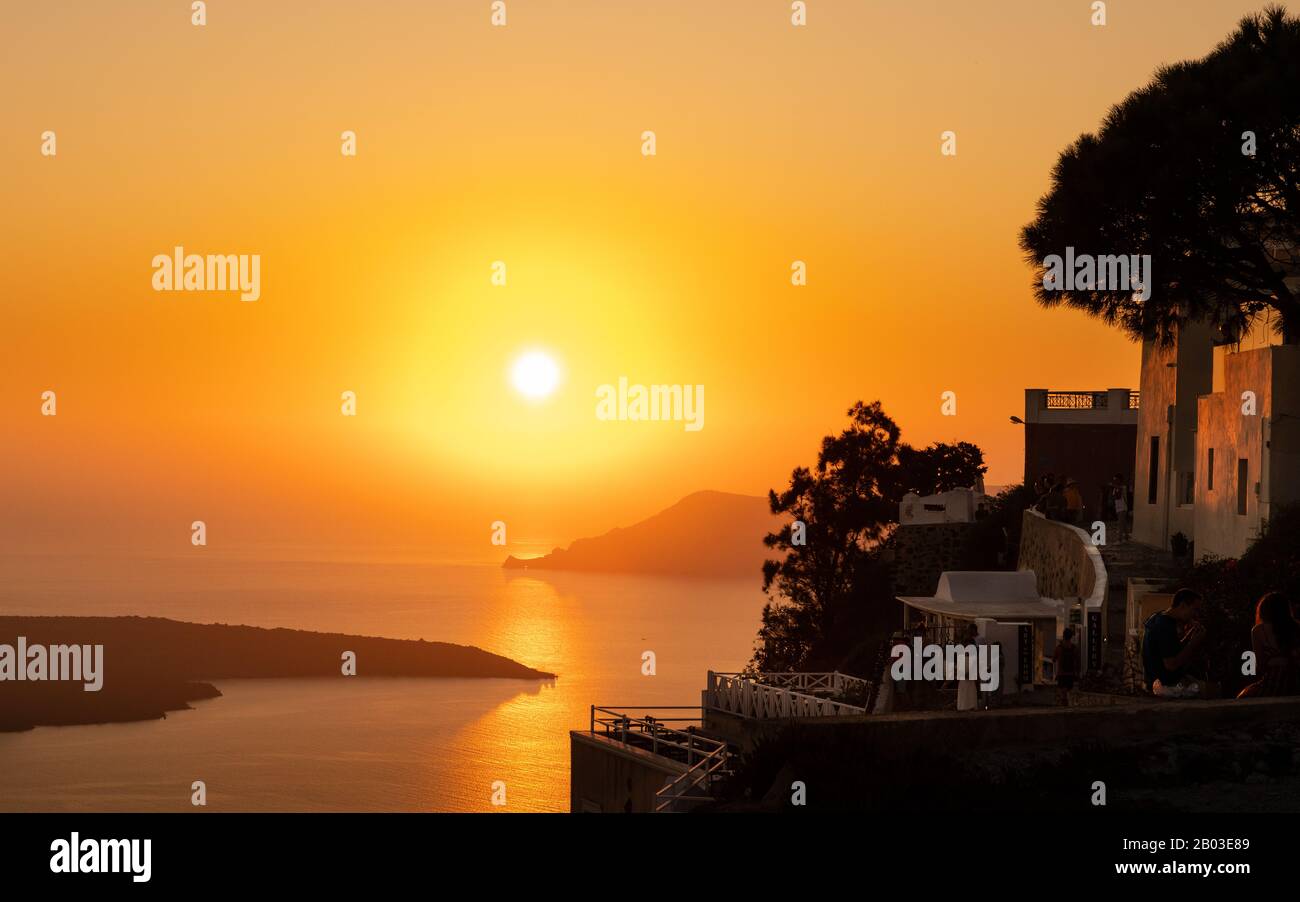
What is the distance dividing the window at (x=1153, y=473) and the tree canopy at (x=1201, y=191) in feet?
23.8

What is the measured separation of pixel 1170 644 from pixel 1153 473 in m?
22.5

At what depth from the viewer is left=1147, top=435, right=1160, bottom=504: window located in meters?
36.2

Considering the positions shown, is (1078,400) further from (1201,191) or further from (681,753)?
(681,753)

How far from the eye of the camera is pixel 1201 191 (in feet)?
90.6

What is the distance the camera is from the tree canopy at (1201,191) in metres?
27.1

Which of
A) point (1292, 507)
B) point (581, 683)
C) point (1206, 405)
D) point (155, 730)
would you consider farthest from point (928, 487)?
point (581, 683)

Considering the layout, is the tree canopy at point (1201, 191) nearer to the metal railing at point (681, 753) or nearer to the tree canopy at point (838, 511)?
the metal railing at point (681, 753)

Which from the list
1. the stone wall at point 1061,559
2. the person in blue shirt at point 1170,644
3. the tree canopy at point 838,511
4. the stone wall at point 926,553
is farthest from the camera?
the tree canopy at point 838,511

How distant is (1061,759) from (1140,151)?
59.2ft

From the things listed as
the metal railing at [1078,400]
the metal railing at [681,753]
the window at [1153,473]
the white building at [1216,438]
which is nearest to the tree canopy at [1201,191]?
the white building at [1216,438]

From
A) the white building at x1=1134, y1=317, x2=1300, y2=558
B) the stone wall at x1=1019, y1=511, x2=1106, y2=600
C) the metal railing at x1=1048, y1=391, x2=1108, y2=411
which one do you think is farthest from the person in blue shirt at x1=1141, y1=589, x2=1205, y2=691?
the metal railing at x1=1048, y1=391, x2=1108, y2=411

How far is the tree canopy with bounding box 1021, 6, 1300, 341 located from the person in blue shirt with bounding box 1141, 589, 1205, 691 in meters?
13.4

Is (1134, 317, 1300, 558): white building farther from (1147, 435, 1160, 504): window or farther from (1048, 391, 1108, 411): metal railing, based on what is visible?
(1048, 391, 1108, 411): metal railing
